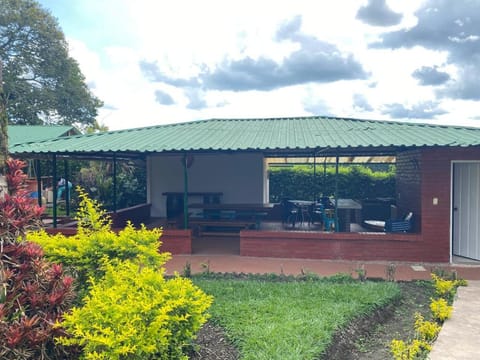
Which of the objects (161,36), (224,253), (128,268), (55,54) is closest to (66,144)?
(161,36)

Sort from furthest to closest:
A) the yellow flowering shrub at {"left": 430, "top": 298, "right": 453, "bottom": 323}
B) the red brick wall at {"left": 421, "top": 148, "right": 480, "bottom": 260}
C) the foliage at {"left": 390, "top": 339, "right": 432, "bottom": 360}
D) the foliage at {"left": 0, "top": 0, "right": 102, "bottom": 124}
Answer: the foliage at {"left": 0, "top": 0, "right": 102, "bottom": 124} < the red brick wall at {"left": 421, "top": 148, "right": 480, "bottom": 260} < the yellow flowering shrub at {"left": 430, "top": 298, "right": 453, "bottom": 323} < the foliage at {"left": 390, "top": 339, "right": 432, "bottom": 360}

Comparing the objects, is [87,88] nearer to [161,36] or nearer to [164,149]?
[161,36]

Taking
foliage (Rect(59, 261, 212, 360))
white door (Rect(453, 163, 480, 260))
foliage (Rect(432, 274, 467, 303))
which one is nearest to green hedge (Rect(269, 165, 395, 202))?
white door (Rect(453, 163, 480, 260))

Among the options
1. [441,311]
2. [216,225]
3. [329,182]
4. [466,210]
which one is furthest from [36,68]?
[441,311]

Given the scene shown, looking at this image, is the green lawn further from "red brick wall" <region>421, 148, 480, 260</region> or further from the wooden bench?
the wooden bench

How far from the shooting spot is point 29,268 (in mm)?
3350

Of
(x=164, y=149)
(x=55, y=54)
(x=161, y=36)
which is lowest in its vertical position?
(x=164, y=149)

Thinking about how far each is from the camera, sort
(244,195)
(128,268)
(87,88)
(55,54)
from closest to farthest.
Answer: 1. (128,268)
2. (244,195)
3. (55,54)
4. (87,88)

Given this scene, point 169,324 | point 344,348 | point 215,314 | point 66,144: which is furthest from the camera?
point 66,144

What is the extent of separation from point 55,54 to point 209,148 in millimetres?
27507

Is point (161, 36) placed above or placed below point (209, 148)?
above

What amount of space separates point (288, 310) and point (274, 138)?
5555 mm

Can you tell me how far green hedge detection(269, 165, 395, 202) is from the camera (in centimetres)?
1619

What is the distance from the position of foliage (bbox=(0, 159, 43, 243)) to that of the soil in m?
2.04
